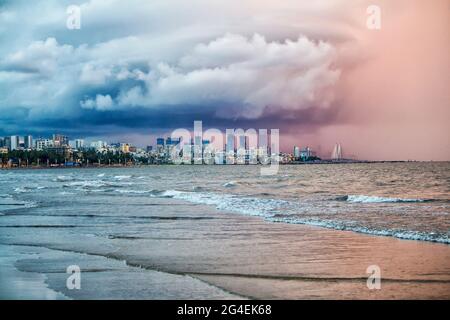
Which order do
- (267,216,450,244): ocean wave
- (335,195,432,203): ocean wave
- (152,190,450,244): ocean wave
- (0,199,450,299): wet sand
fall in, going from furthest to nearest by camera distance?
(335,195,432,203): ocean wave < (152,190,450,244): ocean wave < (267,216,450,244): ocean wave < (0,199,450,299): wet sand

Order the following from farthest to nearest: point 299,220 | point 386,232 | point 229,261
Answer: point 299,220 < point 386,232 < point 229,261

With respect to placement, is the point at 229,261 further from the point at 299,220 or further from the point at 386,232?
the point at 299,220

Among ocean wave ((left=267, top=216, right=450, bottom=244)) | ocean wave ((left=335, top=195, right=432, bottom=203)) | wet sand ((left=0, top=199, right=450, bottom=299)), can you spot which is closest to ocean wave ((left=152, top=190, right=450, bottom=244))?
ocean wave ((left=267, top=216, right=450, bottom=244))

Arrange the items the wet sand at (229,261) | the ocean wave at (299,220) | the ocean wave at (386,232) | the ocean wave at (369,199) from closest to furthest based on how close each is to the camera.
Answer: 1. the wet sand at (229,261)
2. the ocean wave at (386,232)
3. the ocean wave at (299,220)
4. the ocean wave at (369,199)

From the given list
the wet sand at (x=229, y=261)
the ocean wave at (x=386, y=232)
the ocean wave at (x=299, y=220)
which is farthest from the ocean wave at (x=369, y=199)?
the wet sand at (x=229, y=261)

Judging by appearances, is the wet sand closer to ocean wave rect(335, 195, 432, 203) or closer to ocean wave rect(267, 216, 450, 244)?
ocean wave rect(267, 216, 450, 244)

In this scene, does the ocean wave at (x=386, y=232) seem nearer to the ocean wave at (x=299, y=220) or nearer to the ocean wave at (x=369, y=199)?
the ocean wave at (x=299, y=220)

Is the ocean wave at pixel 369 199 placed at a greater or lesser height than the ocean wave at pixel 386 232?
lesser

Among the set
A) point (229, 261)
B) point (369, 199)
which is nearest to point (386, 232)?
point (229, 261)

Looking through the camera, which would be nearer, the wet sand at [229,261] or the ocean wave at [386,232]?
the wet sand at [229,261]
